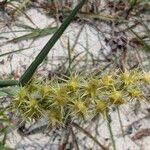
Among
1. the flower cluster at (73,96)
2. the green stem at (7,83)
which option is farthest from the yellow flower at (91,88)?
the green stem at (7,83)

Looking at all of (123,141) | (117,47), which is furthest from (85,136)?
(117,47)

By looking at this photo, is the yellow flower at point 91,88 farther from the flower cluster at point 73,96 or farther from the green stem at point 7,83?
the green stem at point 7,83

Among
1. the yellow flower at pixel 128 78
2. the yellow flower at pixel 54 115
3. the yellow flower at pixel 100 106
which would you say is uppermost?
the yellow flower at pixel 128 78

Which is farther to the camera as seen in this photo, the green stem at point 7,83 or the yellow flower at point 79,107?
the green stem at point 7,83

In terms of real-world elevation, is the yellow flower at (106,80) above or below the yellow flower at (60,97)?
above

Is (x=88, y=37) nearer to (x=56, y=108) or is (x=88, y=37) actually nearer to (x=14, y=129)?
(x=14, y=129)

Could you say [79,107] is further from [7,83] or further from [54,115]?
[7,83]

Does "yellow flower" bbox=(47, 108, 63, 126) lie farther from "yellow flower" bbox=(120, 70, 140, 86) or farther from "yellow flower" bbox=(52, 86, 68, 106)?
"yellow flower" bbox=(120, 70, 140, 86)

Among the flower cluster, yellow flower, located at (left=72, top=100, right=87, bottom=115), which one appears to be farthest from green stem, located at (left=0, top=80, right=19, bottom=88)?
yellow flower, located at (left=72, top=100, right=87, bottom=115)
